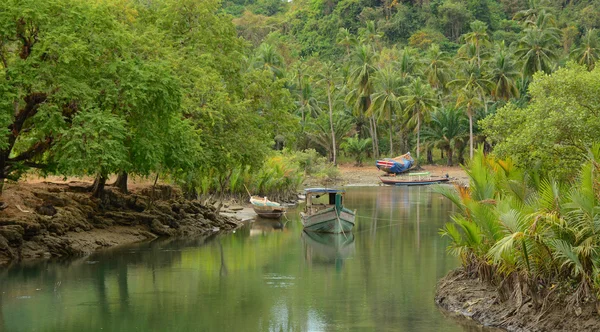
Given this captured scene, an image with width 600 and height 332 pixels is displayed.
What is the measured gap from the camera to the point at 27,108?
28688 millimetres

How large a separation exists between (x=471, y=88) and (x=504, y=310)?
64104 millimetres

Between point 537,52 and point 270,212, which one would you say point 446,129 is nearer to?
point 537,52

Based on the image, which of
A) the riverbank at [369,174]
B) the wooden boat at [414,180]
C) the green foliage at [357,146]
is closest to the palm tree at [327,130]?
the green foliage at [357,146]

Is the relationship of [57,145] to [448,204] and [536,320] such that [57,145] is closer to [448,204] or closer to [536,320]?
[536,320]

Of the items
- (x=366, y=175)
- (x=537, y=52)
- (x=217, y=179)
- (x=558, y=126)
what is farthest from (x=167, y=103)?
(x=537, y=52)

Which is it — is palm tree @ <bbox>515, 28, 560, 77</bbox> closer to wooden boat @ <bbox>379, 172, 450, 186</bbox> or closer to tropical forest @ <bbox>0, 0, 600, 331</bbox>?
wooden boat @ <bbox>379, 172, 450, 186</bbox>

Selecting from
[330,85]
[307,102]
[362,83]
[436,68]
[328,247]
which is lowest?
[328,247]

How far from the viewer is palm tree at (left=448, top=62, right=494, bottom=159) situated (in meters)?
78.2

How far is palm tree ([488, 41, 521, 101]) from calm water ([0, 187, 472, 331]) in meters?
49.0

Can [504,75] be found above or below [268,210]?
above

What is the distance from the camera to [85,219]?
32.4 m

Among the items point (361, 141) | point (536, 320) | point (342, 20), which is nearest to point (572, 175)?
point (536, 320)

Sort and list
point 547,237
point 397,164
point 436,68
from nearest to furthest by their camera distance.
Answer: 1. point 547,237
2. point 397,164
3. point 436,68

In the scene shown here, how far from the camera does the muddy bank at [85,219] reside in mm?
28562
